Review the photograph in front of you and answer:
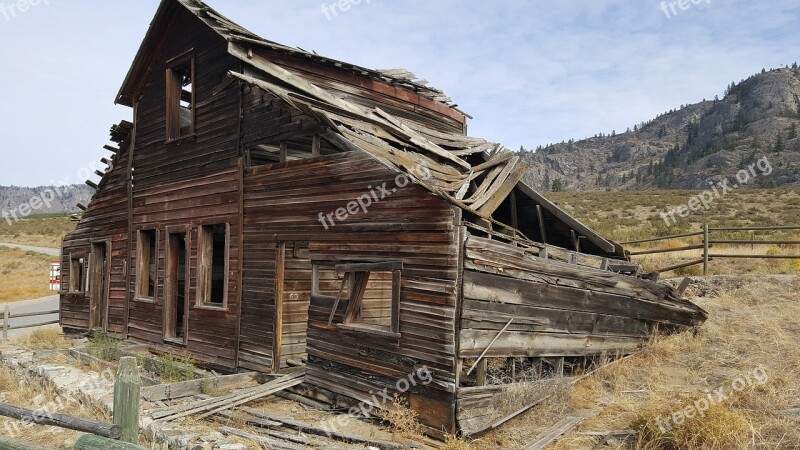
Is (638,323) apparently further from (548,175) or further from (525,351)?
(548,175)

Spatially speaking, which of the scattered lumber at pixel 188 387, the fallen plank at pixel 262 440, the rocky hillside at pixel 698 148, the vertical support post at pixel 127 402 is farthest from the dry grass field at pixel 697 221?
the vertical support post at pixel 127 402

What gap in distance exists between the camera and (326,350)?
7824mm

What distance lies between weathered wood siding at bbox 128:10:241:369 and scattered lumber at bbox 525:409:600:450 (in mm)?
5991

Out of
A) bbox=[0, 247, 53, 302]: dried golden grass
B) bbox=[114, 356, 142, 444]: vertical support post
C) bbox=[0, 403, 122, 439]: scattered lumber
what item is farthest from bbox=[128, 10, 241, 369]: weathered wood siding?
bbox=[0, 247, 53, 302]: dried golden grass

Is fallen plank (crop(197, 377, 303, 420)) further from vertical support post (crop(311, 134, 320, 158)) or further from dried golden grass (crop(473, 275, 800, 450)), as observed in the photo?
vertical support post (crop(311, 134, 320, 158))

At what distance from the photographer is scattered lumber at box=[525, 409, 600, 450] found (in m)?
5.86

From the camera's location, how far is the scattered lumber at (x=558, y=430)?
5863mm

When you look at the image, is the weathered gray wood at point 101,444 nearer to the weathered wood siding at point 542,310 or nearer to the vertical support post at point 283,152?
the weathered wood siding at point 542,310

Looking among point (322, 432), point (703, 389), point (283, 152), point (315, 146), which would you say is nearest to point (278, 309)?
point (283, 152)

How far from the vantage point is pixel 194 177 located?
11.1m

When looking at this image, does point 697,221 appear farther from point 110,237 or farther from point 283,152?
point 110,237

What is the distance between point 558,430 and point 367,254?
3.35 metres

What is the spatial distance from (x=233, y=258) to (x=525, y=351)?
5741 millimetres

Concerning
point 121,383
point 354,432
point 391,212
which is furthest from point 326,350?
point 121,383
